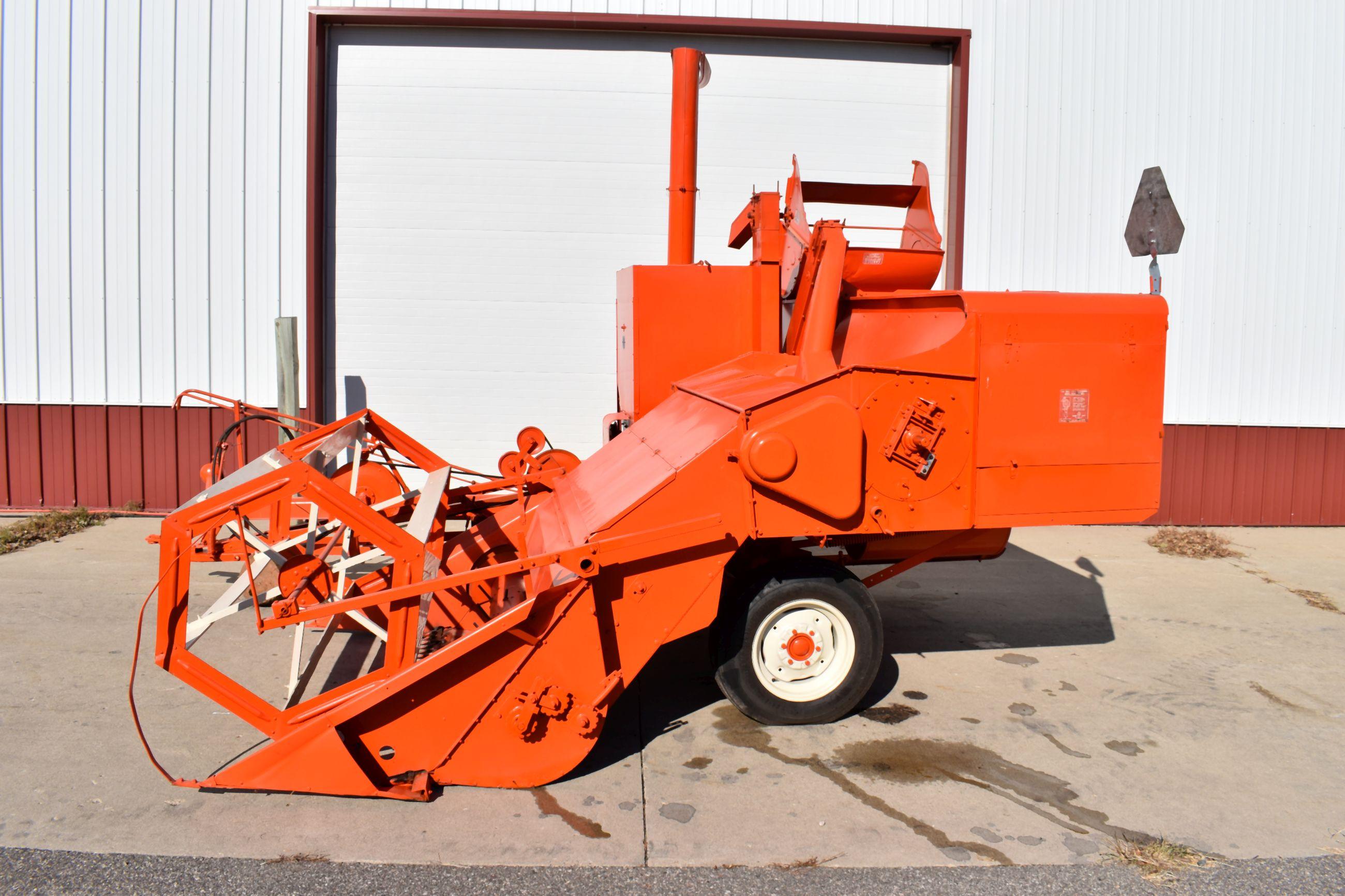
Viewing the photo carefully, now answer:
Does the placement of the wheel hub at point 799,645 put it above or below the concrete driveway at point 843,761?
above

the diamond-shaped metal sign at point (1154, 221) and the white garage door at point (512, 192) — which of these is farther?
the white garage door at point (512, 192)

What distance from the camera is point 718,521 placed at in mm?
3998

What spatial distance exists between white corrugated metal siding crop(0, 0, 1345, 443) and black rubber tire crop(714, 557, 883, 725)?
557 centimetres

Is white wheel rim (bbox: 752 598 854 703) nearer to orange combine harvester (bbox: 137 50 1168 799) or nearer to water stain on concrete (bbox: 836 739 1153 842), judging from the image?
orange combine harvester (bbox: 137 50 1168 799)

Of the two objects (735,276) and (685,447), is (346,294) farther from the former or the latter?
(685,447)

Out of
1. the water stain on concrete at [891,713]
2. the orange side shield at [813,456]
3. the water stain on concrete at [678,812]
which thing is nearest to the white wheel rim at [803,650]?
the water stain on concrete at [891,713]

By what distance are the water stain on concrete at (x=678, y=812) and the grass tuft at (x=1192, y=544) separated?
663 cm

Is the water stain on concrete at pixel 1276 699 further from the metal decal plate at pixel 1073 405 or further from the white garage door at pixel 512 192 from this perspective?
the white garage door at pixel 512 192

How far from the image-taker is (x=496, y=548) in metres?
5.05

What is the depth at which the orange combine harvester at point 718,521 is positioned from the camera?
3.67 m

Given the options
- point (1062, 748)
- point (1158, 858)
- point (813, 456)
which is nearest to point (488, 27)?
point (813, 456)

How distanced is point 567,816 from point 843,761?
4.07 ft

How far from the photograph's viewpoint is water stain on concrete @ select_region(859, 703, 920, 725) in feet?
15.1

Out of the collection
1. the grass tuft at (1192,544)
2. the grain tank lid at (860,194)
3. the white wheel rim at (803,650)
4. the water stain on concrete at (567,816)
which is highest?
the grain tank lid at (860,194)
